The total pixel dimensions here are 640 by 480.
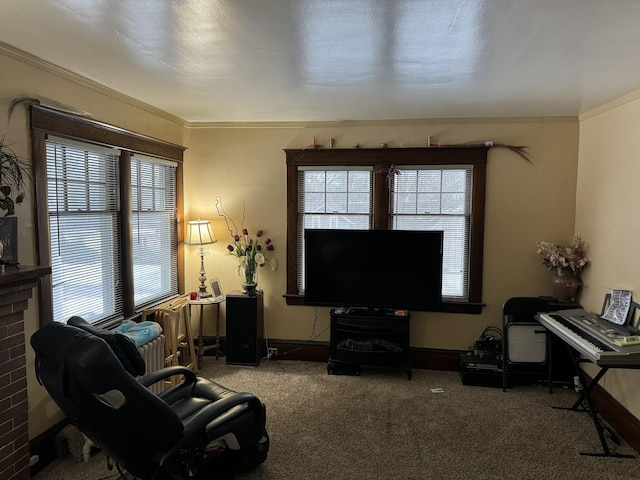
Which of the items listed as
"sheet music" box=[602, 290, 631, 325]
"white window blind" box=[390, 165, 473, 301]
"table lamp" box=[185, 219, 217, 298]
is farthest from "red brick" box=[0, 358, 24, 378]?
"sheet music" box=[602, 290, 631, 325]

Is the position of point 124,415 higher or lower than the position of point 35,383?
higher

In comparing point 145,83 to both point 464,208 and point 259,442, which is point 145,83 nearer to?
point 259,442

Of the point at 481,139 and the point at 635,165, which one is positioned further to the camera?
the point at 481,139

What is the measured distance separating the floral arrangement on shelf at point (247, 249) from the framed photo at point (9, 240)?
7.29 ft

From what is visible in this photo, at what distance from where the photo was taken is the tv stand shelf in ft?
13.1

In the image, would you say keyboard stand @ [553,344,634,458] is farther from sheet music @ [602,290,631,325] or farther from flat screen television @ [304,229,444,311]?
flat screen television @ [304,229,444,311]

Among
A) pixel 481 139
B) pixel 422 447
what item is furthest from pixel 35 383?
pixel 481 139

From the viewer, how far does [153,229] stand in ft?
13.1

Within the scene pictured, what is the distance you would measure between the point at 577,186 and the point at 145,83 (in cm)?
390

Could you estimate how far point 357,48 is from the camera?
7.38 feet

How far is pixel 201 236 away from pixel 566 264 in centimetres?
349

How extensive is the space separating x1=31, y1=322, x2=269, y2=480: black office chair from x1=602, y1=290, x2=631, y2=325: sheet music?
2747mm

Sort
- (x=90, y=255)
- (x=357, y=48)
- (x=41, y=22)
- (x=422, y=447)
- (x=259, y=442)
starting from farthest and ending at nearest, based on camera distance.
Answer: (x=90, y=255), (x=422, y=447), (x=259, y=442), (x=357, y=48), (x=41, y=22)

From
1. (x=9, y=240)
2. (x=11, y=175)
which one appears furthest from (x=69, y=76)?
(x=9, y=240)
